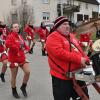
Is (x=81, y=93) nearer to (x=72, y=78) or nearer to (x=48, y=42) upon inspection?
(x=72, y=78)

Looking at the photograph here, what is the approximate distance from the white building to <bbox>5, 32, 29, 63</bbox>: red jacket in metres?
36.2

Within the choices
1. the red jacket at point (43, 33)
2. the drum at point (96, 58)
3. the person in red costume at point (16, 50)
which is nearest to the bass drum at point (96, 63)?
the drum at point (96, 58)

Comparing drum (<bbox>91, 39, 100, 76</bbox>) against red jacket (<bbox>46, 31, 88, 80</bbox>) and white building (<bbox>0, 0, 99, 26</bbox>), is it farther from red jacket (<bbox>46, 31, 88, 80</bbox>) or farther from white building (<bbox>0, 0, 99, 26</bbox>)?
white building (<bbox>0, 0, 99, 26</bbox>)

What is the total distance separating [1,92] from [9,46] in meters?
1.47

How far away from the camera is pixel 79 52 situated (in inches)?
229

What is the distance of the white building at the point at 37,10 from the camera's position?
4712cm

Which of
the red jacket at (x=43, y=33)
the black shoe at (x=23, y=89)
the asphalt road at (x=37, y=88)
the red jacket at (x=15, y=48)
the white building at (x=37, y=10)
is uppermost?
the white building at (x=37, y=10)

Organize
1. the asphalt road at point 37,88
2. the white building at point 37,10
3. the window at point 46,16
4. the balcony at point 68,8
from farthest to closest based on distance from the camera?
the balcony at point 68,8, the window at point 46,16, the white building at point 37,10, the asphalt road at point 37,88

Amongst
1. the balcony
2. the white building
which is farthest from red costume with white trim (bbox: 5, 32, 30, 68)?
the balcony

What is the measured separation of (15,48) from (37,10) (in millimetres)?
44190

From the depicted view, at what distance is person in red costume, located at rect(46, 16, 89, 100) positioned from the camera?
5.64 meters

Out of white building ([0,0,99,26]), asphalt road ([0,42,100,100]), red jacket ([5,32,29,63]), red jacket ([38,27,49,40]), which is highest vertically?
white building ([0,0,99,26])

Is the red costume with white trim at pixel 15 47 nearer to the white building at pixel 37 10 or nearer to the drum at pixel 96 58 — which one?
the drum at pixel 96 58

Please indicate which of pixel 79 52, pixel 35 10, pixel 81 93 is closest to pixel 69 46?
pixel 79 52
